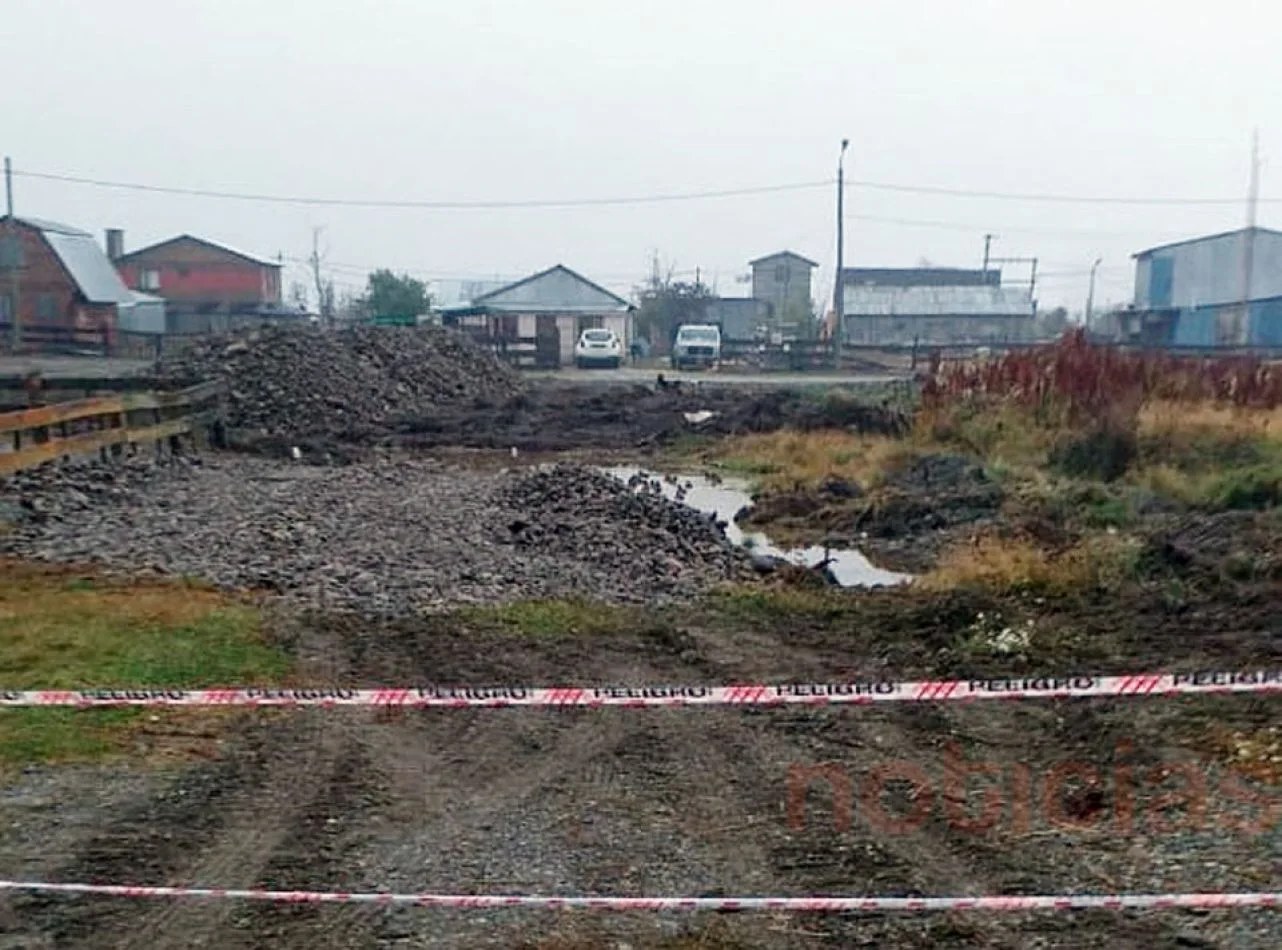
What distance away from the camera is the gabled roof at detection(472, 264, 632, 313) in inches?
2753

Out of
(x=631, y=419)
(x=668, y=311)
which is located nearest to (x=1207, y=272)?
(x=668, y=311)

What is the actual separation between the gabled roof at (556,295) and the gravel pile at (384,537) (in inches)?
2083

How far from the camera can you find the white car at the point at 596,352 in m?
55.1

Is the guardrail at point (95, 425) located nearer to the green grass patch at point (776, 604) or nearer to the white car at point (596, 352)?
the green grass patch at point (776, 604)

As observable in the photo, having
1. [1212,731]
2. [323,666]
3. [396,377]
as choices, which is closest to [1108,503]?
[1212,731]

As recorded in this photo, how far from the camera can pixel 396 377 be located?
107 feet

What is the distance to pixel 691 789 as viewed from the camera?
241 inches

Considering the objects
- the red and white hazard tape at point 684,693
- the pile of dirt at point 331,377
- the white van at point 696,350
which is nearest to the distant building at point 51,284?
the white van at point 696,350

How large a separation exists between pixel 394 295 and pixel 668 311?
53.7 feet

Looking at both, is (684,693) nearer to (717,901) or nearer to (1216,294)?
(717,901)

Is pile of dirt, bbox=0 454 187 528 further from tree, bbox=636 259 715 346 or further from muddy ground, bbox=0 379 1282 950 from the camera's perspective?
tree, bbox=636 259 715 346

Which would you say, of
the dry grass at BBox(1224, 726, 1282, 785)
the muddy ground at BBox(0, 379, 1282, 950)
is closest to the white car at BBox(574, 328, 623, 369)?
the muddy ground at BBox(0, 379, 1282, 950)

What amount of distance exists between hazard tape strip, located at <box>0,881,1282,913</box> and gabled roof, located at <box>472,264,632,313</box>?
6532 centimetres

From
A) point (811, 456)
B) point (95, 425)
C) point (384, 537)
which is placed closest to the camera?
point (384, 537)
